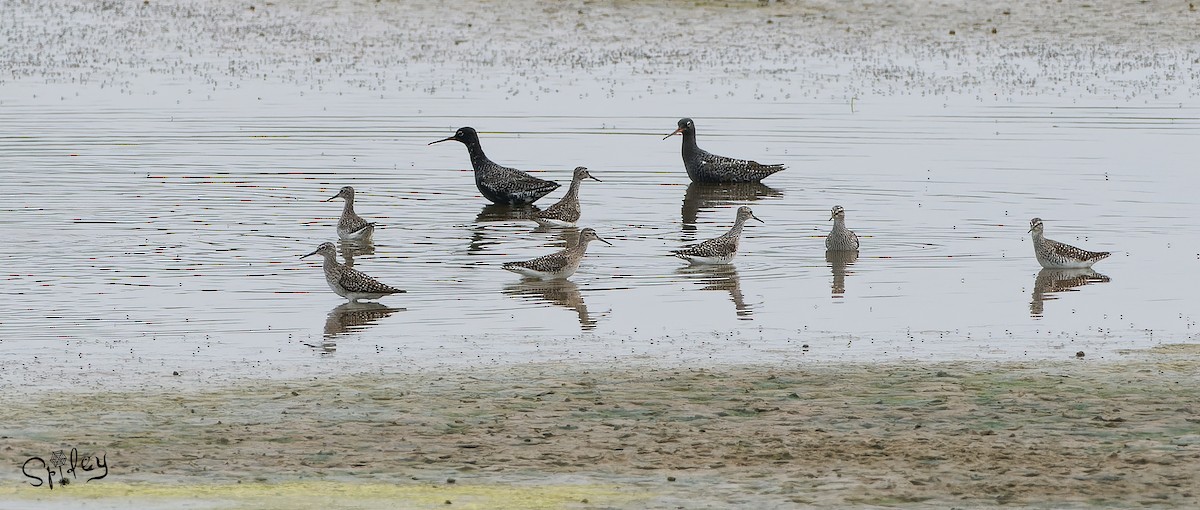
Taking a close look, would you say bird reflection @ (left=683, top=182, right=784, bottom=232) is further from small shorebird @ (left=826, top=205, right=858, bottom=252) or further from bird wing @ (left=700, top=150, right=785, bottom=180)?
small shorebird @ (left=826, top=205, right=858, bottom=252)

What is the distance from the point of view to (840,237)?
18453mm

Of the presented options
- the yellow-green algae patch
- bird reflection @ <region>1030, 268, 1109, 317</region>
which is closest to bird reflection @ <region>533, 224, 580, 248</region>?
bird reflection @ <region>1030, 268, 1109, 317</region>

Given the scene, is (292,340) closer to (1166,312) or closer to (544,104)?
(1166,312)

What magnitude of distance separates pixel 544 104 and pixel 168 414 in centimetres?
2270

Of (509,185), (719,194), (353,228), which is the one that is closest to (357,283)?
(353,228)

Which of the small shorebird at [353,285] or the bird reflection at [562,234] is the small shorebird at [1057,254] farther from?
the small shorebird at [353,285]

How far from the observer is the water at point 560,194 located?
13.9 meters

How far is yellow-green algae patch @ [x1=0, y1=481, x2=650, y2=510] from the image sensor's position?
8.95 meters

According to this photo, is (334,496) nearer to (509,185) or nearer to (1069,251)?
(1069,251)

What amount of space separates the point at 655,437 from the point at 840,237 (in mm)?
8477

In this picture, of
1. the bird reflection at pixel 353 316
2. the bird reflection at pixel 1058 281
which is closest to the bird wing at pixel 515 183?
the bird reflection at pixel 353 316

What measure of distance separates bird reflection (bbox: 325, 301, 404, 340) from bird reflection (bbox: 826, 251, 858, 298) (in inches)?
155

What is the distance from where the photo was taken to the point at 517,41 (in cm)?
4066

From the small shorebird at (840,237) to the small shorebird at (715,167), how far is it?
22.1ft
